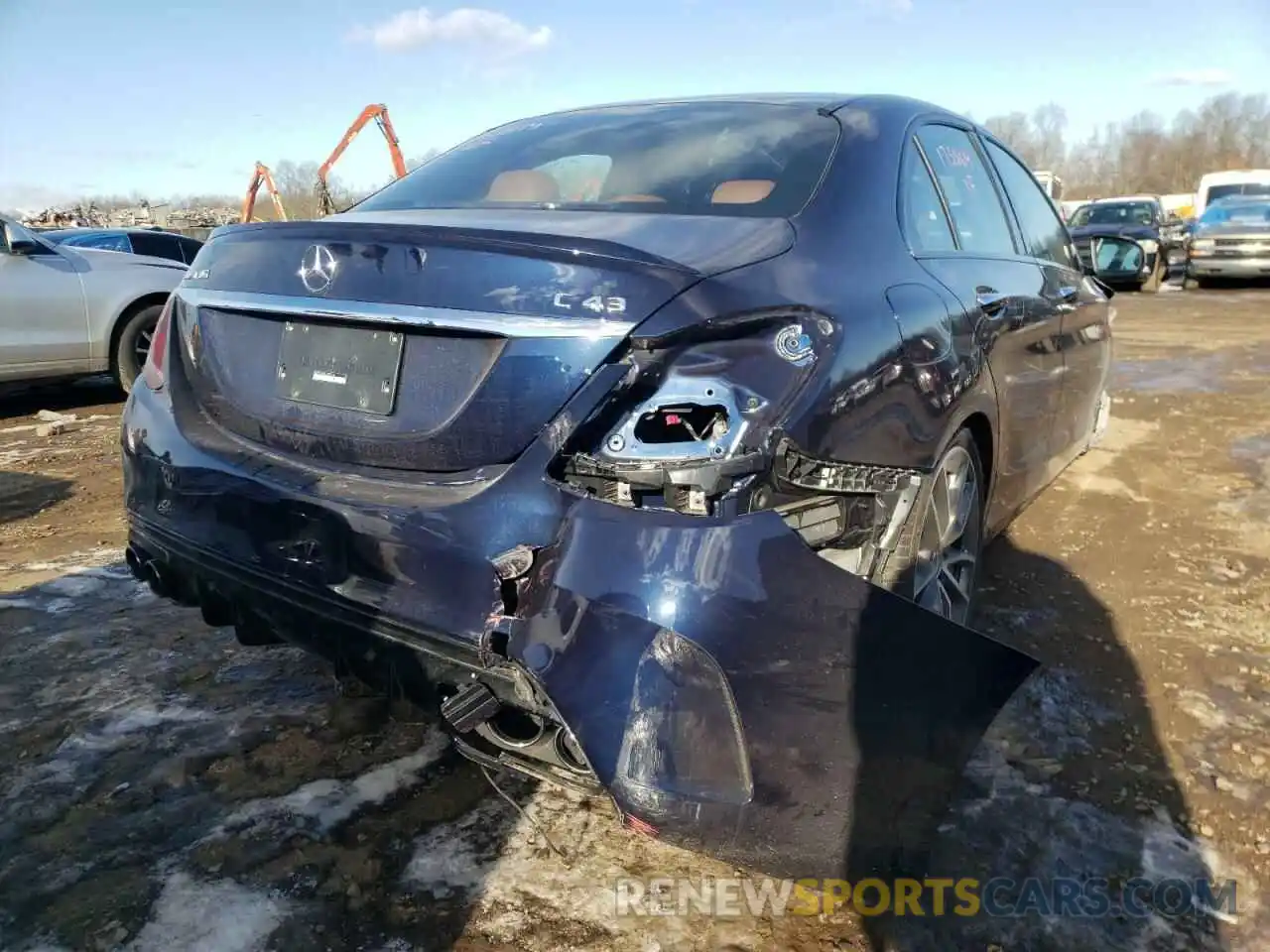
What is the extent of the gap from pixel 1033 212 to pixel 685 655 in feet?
10.1

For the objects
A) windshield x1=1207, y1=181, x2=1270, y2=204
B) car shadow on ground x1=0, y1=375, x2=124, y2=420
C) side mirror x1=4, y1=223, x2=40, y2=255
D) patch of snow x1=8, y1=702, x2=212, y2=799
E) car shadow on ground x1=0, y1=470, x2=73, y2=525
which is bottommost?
patch of snow x1=8, y1=702, x2=212, y2=799

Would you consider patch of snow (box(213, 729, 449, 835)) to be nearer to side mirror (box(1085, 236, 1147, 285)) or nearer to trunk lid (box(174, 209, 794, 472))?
trunk lid (box(174, 209, 794, 472))

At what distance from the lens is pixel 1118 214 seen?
1905cm

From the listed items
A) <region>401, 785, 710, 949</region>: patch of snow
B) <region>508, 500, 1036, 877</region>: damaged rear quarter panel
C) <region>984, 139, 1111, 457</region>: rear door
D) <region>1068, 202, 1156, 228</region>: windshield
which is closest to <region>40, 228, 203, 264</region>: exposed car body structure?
<region>984, 139, 1111, 457</region>: rear door

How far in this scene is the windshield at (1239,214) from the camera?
640 inches

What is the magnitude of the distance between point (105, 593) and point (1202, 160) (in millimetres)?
85412

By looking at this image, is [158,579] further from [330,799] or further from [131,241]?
[131,241]

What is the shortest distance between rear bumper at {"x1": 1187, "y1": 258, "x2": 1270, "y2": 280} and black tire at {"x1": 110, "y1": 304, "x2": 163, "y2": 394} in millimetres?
16637

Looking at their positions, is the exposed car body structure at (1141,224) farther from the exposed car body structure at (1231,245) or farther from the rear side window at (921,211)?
the rear side window at (921,211)

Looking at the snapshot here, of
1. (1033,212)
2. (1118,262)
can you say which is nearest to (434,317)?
(1033,212)

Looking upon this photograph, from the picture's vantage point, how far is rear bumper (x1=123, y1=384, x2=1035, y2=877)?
149cm

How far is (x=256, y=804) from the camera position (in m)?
2.21

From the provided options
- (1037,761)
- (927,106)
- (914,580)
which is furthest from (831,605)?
(927,106)

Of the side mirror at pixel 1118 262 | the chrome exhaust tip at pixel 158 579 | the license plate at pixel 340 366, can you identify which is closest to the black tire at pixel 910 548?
the license plate at pixel 340 366
